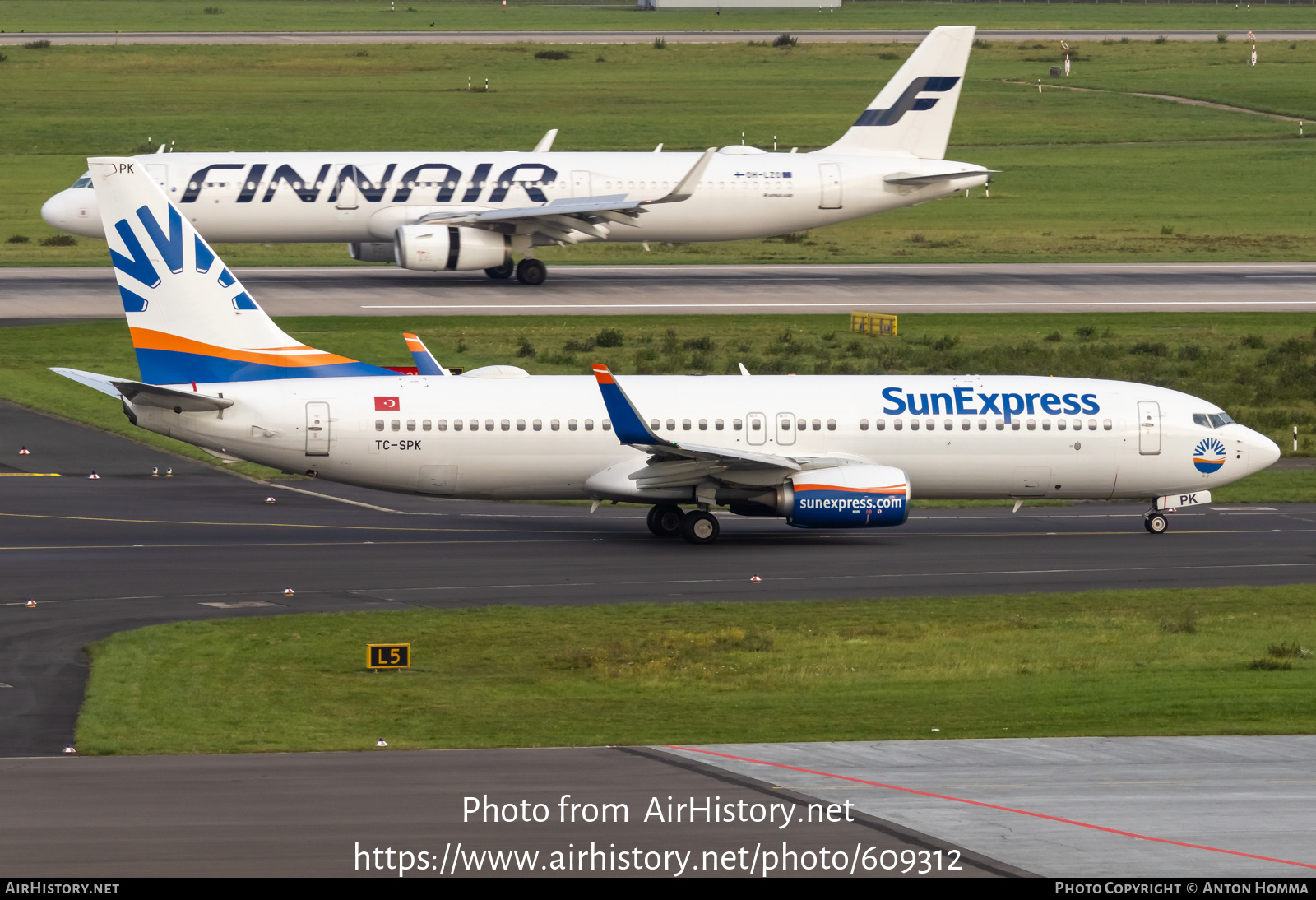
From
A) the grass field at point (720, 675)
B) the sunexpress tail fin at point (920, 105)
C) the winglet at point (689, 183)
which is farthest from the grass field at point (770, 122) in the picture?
the grass field at point (720, 675)

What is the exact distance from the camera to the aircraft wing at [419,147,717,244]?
74500mm

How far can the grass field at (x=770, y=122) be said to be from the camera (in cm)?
9744

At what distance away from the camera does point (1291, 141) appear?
13088 cm

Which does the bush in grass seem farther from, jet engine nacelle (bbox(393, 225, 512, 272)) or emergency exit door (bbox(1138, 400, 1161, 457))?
emergency exit door (bbox(1138, 400, 1161, 457))

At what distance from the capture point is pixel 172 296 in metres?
42.2

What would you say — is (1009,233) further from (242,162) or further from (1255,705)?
(1255,705)

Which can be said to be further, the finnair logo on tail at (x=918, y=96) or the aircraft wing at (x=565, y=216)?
the finnair logo on tail at (x=918, y=96)

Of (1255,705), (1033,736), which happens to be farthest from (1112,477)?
(1033,736)

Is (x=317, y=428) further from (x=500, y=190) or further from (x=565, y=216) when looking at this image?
(x=500, y=190)

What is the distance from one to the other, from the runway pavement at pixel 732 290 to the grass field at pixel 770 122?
496 centimetres

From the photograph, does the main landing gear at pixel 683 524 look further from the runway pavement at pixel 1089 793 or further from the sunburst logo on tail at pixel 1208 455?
the runway pavement at pixel 1089 793

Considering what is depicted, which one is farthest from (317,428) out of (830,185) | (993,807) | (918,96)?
(918,96)

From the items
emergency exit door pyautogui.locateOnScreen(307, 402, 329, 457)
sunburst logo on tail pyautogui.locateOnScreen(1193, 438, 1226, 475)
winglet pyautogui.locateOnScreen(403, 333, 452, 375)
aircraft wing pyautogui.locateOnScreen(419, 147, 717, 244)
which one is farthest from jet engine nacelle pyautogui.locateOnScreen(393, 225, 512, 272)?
sunburst logo on tail pyautogui.locateOnScreen(1193, 438, 1226, 475)

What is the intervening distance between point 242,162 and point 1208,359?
3924cm
